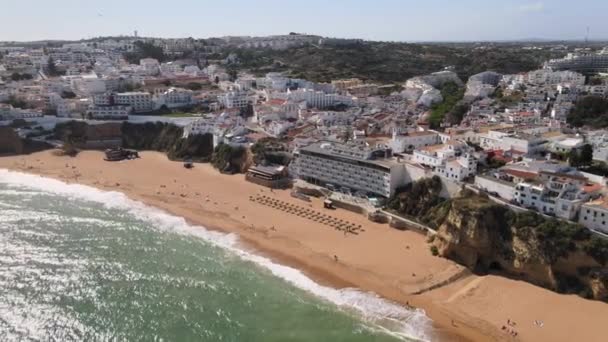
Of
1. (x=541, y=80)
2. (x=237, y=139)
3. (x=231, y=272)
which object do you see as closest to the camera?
(x=231, y=272)

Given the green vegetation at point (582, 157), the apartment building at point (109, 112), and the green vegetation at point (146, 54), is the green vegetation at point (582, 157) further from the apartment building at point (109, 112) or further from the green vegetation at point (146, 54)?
the green vegetation at point (146, 54)

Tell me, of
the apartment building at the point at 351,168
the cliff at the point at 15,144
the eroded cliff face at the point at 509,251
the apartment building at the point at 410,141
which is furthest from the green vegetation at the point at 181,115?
the eroded cliff face at the point at 509,251

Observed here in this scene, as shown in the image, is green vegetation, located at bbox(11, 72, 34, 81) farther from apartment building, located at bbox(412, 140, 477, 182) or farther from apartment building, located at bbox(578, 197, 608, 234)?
apartment building, located at bbox(578, 197, 608, 234)

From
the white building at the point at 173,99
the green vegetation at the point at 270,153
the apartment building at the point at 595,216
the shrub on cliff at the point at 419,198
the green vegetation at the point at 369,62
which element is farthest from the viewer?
the green vegetation at the point at 369,62

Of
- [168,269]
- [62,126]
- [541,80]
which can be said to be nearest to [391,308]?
[168,269]

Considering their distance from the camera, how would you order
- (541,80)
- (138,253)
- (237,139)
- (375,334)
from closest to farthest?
(375,334) < (138,253) < (237,139) < (541,80)

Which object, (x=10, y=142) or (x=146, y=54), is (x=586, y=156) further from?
(x=146, y=54)

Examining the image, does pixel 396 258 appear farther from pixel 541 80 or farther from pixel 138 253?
pixel 541 80
